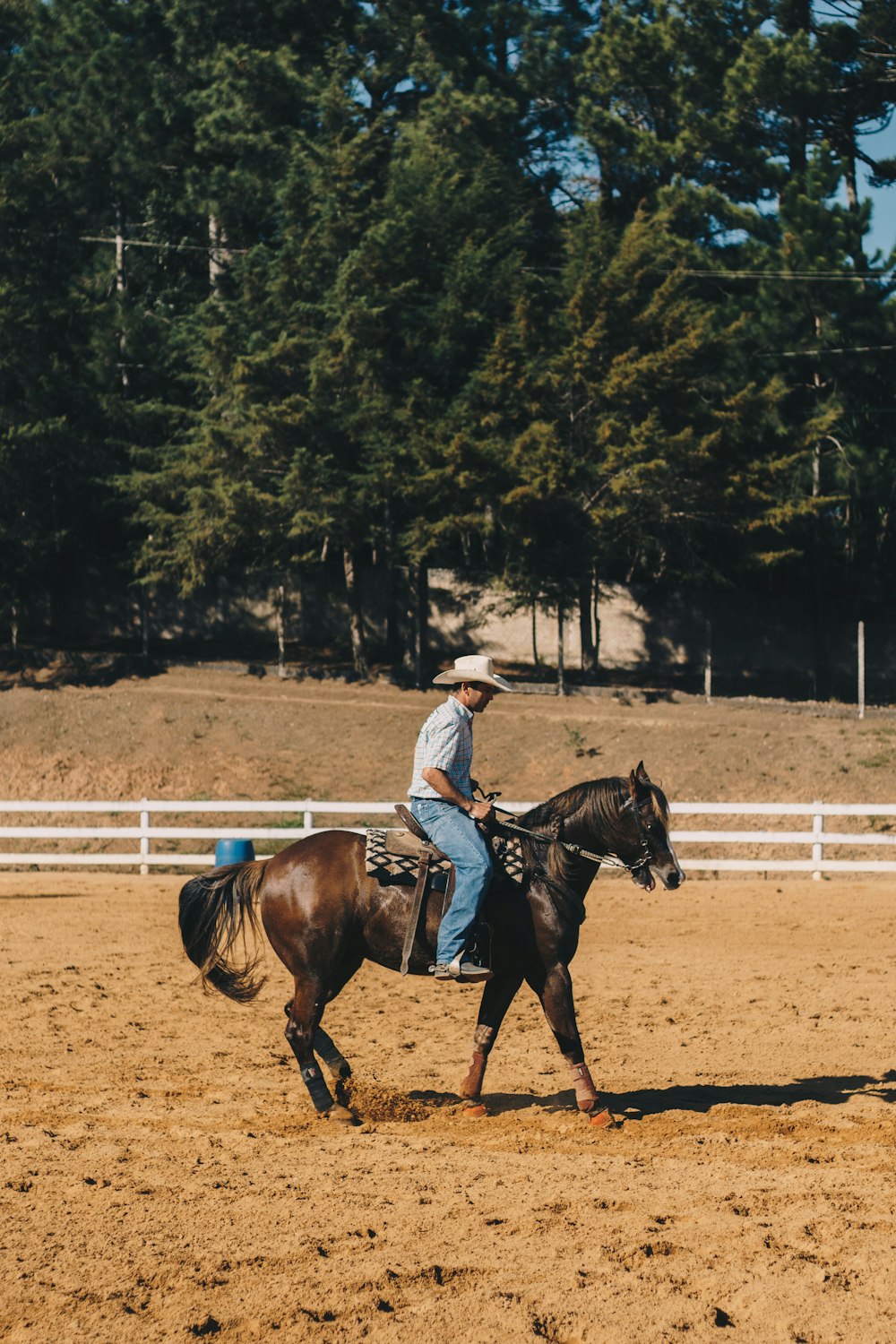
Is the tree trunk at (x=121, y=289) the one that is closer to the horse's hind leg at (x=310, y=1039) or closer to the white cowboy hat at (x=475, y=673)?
the white cowboy hat at (x=475, y=673)

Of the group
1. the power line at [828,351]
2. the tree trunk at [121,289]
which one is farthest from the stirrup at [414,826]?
the tree trunk at [121,289]

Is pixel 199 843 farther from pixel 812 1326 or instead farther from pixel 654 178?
pixel 654 178

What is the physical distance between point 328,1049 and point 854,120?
3944 centimetres

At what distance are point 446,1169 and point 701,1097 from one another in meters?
2.49

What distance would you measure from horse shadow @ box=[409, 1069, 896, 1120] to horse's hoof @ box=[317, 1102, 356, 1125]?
63 centimetres

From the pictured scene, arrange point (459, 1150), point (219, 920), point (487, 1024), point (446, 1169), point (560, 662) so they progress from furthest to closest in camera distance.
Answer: point (560, 662), point (219, 920), point (487, 1024), point (459, 1150), point (446, 1169)

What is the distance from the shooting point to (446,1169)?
7316 millimetres

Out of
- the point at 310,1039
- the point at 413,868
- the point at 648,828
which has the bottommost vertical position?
the point at 310,1039

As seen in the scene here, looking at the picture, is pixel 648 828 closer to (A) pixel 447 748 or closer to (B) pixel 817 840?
(A) pixel 447 748

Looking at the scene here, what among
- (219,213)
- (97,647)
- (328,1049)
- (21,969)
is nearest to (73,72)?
(219,213)

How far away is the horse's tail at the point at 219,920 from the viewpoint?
9.20 meters

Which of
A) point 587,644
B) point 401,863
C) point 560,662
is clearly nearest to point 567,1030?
point 401,863

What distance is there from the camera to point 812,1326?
5418mm

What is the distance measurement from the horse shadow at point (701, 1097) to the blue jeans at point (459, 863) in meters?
1.19
